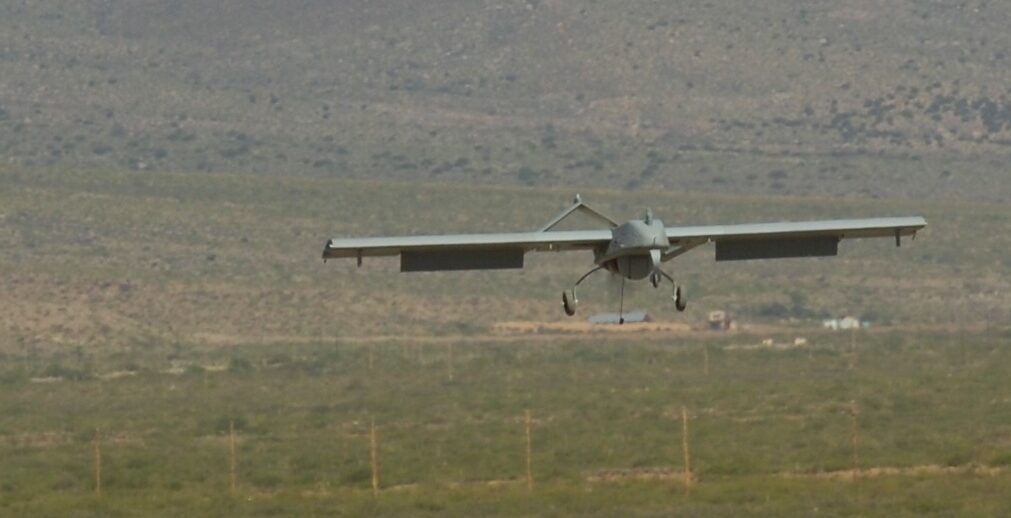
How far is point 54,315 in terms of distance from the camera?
147 m

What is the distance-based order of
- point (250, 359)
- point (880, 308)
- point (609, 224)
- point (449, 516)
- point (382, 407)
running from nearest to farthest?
point (609, 224) < point (449, 516) < point (382, 407) < point (250, 359) < point (880, 308)

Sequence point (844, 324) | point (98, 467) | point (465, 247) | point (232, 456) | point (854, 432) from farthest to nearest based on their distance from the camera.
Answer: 1. point (844, 324)
2. point (854, 432)
3. point (232, 456)
4. point (98, 467)
5. point (465, 247)

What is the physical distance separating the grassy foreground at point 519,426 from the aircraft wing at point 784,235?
19.4 metres

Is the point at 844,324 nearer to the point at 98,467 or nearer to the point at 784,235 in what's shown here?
the point at 98,467

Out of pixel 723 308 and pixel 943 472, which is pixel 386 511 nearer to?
pixel 943 472

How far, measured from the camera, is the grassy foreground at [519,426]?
220 ft

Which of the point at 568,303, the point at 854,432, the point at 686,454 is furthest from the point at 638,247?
the point at 854,432

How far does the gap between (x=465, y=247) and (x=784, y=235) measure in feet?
16.8

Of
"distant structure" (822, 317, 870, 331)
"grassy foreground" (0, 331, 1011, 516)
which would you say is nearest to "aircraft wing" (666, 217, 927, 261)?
"grassy foreground" (0, 331, 1011, 516)

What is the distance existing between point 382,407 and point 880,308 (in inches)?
2437

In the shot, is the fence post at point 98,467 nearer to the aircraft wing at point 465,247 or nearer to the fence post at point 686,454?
the fence post at point 686,454

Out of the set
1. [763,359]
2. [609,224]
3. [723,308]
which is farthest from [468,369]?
[609,224]

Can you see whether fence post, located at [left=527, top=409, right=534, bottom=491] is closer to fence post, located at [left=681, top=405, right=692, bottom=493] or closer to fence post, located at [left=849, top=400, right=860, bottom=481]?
fence post, located at [left=681, top=405, right=692, bottom=493]

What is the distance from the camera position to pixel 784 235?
4234cm
